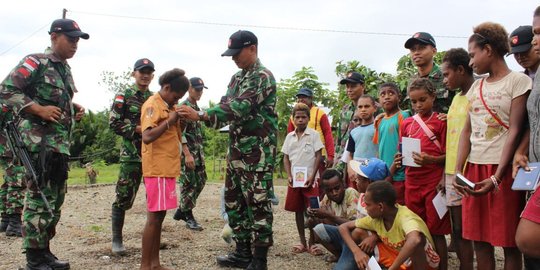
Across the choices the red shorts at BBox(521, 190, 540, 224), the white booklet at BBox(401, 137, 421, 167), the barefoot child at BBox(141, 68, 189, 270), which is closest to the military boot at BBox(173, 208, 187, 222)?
the barefoot child at BBox(141, 68, 189, 270)

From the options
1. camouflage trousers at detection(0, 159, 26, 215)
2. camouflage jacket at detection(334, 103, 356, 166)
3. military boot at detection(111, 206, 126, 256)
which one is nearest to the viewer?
military boot at detection(111, 206, 126, 256)

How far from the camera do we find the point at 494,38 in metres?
3.25

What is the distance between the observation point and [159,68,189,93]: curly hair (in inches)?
167

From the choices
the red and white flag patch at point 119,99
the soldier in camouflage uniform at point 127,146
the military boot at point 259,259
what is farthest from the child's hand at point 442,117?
the red and white flag patch at point 119,99

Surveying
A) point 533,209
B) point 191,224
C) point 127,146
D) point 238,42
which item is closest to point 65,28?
point 127,146

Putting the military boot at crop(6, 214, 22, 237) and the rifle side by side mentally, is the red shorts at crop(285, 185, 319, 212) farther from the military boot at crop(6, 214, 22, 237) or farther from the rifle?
the military boot at crop(6, 214, 22, 237)

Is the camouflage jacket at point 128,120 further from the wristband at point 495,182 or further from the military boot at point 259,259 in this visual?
the wristband at point 495,182

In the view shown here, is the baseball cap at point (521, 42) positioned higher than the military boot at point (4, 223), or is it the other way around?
the baseball cap at point (521, 42)

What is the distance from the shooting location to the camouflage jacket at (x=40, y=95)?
13.7 feet

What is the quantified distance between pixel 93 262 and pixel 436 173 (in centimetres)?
328

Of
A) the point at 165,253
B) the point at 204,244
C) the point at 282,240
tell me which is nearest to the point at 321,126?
the point at 282,240

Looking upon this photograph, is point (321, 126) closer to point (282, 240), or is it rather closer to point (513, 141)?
point (282, 240)

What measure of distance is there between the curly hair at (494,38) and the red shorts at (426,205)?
1243mm

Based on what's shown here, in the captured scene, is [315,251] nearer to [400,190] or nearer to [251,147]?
[400,190]
